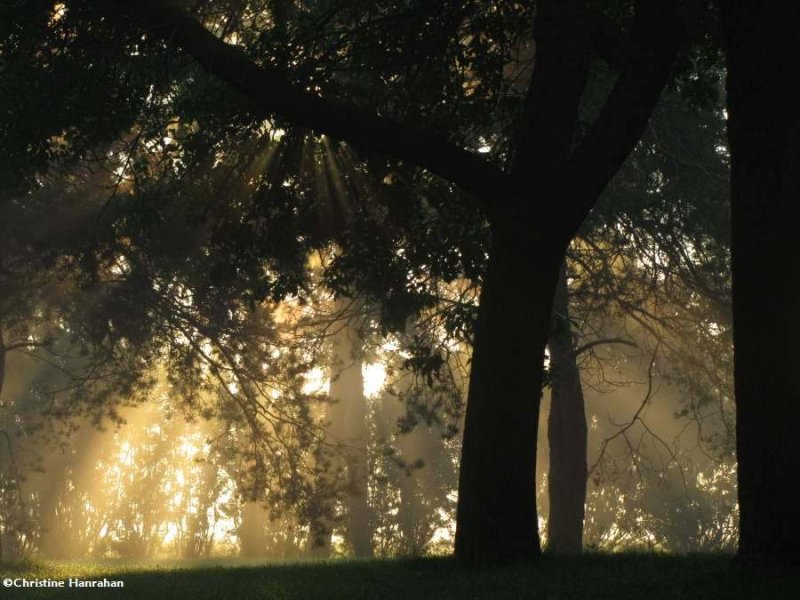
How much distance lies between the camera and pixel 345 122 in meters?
9.41

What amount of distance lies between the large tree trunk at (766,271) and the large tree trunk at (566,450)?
12022 mm

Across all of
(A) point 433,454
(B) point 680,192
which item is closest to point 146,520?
(A) point 433,454

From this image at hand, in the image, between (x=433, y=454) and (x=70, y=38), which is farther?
(x=433, y=454)

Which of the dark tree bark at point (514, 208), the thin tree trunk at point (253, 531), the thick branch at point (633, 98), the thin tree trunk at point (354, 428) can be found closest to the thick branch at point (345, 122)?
the dark tree bark at point (514, 208)

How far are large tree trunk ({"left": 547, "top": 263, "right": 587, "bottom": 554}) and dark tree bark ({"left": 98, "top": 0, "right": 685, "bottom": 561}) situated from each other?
33.5ft

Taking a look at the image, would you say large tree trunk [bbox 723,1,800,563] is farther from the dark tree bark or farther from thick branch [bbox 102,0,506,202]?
thick branch [bbox 102,0,506,202]

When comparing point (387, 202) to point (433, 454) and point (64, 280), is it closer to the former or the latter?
point (64, 280)

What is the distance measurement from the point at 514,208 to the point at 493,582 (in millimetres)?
3607

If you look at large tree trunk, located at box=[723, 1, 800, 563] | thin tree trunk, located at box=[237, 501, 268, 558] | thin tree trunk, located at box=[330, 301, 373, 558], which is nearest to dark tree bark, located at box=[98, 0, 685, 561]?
large tree trunk, located at box=[723, 1, 800, 563]

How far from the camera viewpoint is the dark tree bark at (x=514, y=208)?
9.20 meters

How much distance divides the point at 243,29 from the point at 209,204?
271cm

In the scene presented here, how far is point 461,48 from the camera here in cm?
1206

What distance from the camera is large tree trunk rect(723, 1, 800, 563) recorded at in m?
7.12

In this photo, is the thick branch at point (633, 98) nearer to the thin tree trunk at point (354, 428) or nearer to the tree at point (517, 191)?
the tree at point (517, 191)
